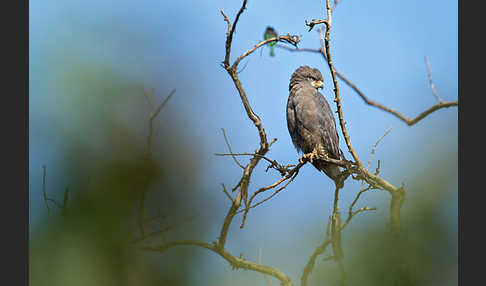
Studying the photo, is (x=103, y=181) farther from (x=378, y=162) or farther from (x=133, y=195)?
(x=378, y=162)

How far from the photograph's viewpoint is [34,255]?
141 centimetres

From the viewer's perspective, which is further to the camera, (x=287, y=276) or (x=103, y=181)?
(x=287, y=276)

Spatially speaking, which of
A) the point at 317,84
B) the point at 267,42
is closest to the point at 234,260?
the point at 267,42

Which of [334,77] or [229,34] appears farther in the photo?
[229,34]

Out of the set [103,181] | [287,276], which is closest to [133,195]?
[103,181]

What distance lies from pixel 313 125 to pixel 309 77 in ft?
1.98

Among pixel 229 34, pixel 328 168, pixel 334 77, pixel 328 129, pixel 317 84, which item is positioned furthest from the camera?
pixel 317 84

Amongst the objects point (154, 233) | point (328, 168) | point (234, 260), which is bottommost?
point (234, 260)

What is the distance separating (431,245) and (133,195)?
4.25 ft

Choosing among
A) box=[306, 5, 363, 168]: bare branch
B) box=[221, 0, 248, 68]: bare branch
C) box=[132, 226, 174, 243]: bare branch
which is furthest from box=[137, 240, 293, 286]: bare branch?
box=[221, 0, 248, 68]: bare branch

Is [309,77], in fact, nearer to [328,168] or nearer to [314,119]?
[314,119]

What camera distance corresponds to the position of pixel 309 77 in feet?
15.2

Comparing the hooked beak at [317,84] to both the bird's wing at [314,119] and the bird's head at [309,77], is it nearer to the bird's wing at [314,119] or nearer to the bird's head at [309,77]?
the bird's head at [309,77]

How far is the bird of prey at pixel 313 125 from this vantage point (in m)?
4.37
